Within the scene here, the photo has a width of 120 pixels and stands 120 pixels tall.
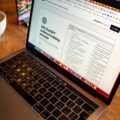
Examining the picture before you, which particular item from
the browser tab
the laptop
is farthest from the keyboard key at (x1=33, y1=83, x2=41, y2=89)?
the browser tab

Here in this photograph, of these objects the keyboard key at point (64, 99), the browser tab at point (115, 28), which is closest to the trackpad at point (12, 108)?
the keyboard key at point (64, 99)

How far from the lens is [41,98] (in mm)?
671

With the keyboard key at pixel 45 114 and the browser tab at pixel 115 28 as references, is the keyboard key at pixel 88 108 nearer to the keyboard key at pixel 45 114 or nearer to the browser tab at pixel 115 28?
the keyboard key at pixel 45 114

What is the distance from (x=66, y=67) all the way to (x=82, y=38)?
14cm

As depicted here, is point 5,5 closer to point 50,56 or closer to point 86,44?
point 50,56

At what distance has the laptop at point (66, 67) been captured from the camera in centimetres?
62

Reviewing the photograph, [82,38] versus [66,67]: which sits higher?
[82,38]

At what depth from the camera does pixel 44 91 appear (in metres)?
0.70

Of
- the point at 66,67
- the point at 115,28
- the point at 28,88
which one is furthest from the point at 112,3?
the point at 28,88

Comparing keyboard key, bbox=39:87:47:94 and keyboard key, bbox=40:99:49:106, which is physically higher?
keyboard key, bbox=39:87:47:94

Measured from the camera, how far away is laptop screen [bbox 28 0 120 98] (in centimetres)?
60

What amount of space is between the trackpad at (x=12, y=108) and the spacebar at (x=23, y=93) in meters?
0.02

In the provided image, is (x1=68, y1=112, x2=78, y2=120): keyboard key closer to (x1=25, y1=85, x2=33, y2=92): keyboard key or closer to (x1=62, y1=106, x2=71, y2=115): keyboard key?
(x1=62, y1=106, x2=71, y2=115): keyboard key

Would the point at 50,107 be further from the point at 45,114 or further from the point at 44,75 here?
the point at 44,75
